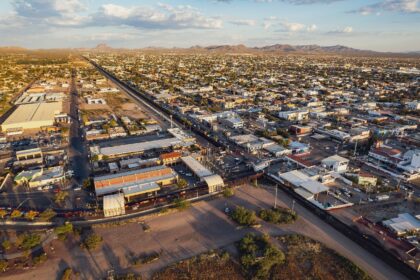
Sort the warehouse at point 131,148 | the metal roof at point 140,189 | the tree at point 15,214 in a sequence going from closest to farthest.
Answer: the tree at point 15,214
the metal roof at point 140,189
the warehouse at point 131,148

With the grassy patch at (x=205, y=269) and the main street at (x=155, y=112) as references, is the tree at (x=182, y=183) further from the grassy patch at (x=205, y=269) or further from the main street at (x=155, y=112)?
the main street at (x=155, y=112)

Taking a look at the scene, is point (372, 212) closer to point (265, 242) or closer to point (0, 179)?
point (265, 242)

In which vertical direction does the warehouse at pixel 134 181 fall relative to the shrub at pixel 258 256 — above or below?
above

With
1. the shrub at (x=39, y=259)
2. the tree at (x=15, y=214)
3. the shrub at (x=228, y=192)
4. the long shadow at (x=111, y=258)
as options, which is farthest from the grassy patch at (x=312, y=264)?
the tree at (x=15, y=214)

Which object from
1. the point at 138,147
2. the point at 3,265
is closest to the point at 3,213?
the point at 3,265

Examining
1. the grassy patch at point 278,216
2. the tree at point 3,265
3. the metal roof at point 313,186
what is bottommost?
the tree at point 3,265

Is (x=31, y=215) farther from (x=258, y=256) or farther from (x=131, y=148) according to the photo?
(x=258, y=256)

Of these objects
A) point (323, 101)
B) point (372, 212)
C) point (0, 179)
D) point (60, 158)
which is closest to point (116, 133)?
point (60, 158)
